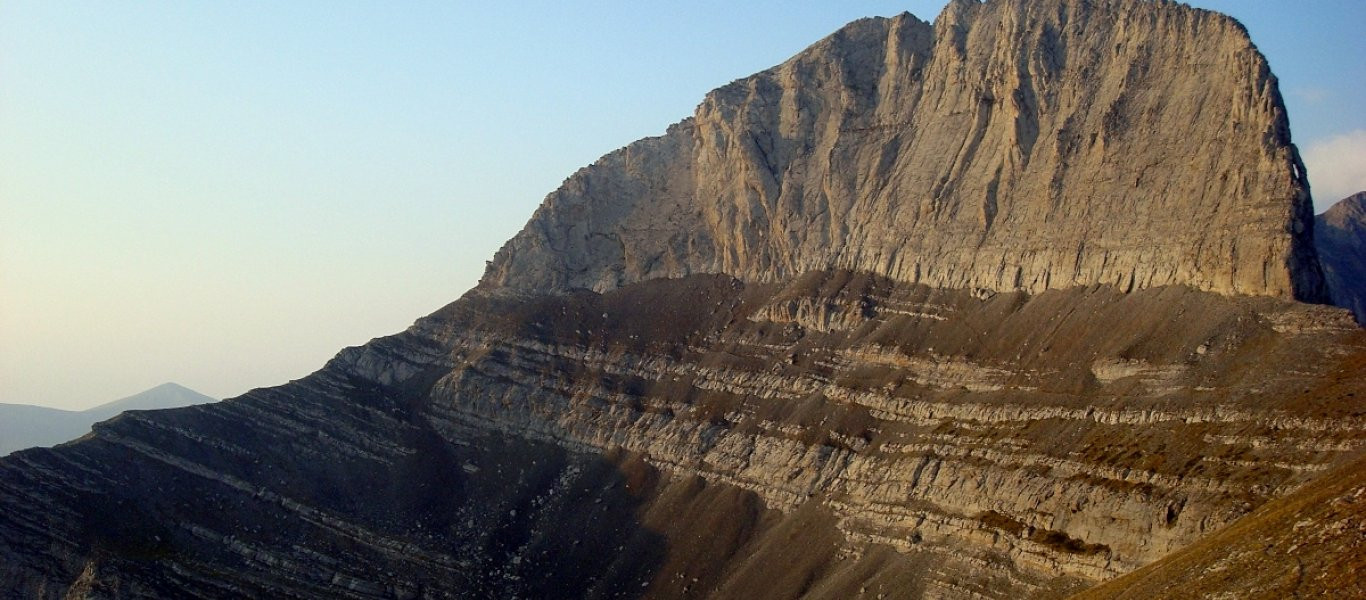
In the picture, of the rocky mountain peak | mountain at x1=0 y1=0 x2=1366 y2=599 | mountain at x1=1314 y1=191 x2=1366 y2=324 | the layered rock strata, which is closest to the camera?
the layered rock strata

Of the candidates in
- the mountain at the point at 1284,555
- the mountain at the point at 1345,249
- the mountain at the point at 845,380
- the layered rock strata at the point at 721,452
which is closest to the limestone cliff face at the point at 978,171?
the mountain at the point at 845,380

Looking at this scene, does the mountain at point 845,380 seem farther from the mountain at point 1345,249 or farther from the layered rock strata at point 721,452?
the mountain at point 1345,249

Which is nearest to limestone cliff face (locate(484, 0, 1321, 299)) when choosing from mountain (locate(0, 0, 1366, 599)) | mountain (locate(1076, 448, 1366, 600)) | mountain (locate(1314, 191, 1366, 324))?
mountain (locate(0, 0, 1366, 599))

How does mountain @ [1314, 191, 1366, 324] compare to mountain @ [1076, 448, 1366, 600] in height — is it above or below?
above

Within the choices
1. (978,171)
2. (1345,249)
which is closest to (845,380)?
(978,171)

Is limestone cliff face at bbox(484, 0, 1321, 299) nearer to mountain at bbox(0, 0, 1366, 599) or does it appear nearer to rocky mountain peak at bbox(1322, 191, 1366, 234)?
mountain at bbox(0, 0, 1366, 599)

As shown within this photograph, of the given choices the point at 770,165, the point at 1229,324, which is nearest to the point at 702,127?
the point at 770,165

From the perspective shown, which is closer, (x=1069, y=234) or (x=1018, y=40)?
(x=1069, y=234)

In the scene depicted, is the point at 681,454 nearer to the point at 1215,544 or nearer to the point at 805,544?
the point at 805,544
